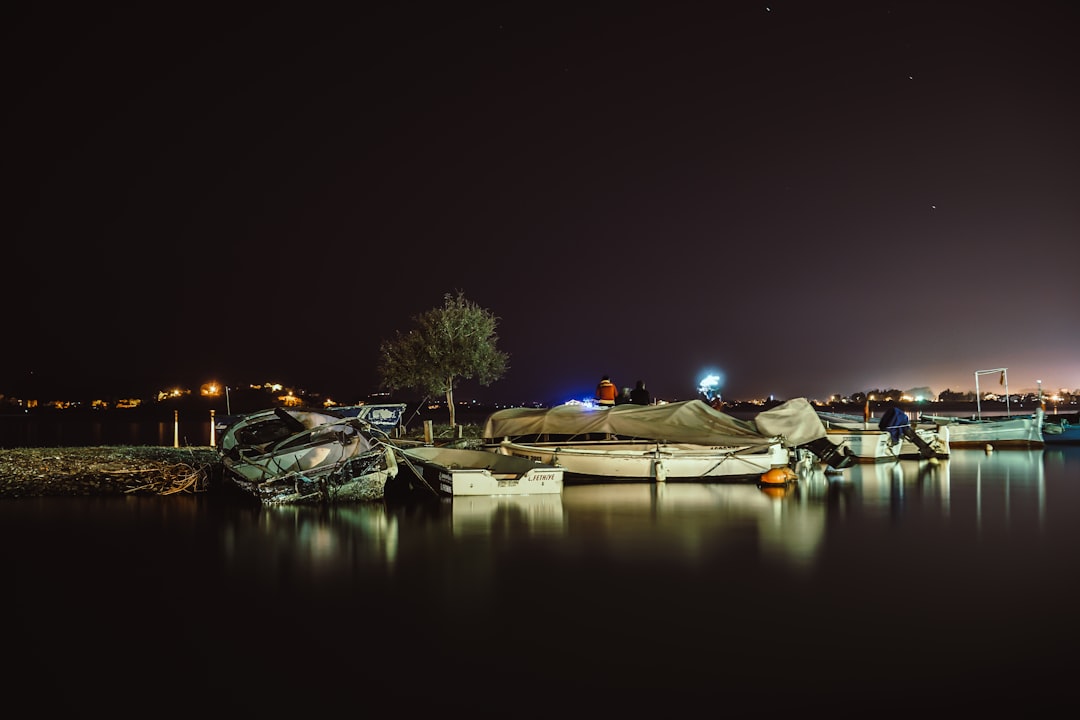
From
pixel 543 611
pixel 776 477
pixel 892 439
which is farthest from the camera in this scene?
pixel 892 439

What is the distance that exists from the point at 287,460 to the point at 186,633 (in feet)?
34.3

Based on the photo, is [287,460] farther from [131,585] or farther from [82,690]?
[82,690]

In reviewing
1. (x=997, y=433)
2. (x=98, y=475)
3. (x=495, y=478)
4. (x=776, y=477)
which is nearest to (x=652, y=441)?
(x=776, y=477)

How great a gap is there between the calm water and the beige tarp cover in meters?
6.56

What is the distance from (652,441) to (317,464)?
32.8ft

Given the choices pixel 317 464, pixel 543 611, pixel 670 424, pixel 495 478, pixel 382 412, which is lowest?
pixel 543 611

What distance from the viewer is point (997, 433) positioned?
40188 millimetres

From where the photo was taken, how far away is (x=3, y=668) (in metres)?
7.22

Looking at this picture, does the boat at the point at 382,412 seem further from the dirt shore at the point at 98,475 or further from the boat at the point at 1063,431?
Result: the boat at the point at 1063,431

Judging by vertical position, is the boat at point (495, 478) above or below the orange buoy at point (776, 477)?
above

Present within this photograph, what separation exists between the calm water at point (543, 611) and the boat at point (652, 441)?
5732 mm

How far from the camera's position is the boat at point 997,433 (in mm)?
39469

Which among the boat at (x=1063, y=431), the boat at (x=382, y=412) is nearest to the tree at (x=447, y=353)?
the boat at (x=382, y=412)

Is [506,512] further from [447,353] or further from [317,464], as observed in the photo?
[447,353]
